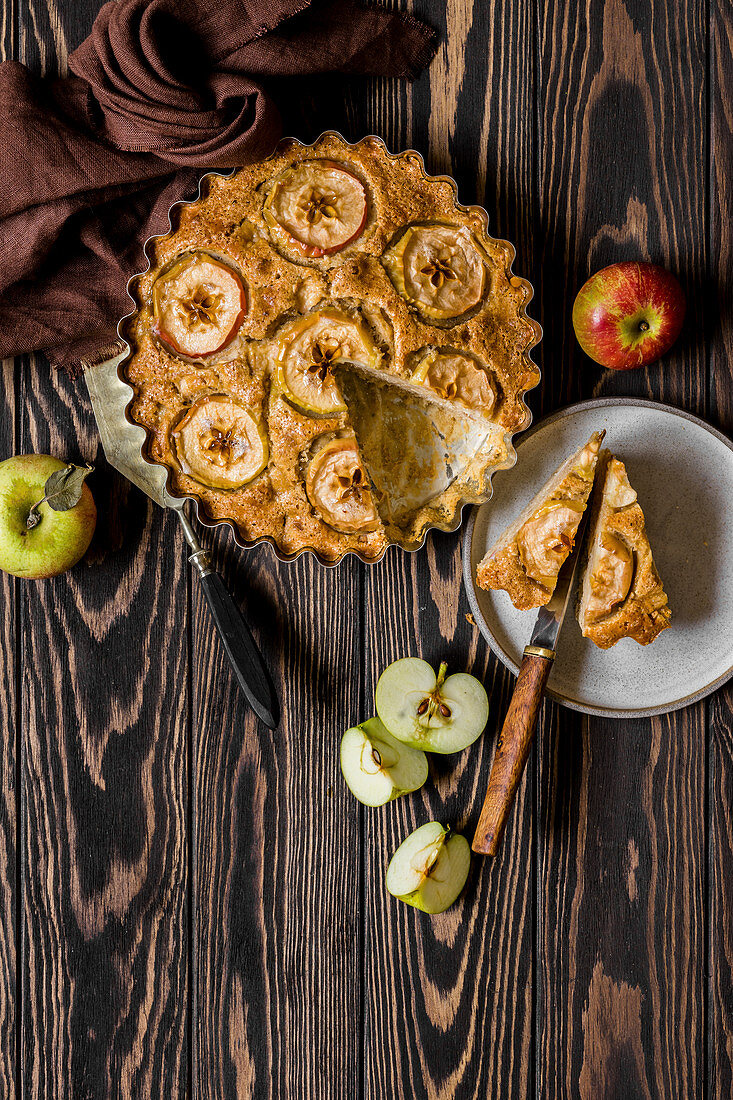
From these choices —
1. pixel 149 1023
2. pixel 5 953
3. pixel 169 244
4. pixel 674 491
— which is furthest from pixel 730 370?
pixel 5 953

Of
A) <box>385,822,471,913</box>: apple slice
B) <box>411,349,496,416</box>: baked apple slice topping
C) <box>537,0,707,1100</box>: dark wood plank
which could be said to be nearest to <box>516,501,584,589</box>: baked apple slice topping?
<box>411,349,496,416</box>: baked apple slice topping

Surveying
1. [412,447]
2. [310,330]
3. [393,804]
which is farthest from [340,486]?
[393,804]

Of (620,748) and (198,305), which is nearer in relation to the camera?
(198,305)

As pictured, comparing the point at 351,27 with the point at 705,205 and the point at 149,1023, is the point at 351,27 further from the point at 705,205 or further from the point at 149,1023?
the point at 149,1023

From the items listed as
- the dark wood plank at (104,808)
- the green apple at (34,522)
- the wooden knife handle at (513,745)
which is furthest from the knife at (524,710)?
the green apple at (34,522)

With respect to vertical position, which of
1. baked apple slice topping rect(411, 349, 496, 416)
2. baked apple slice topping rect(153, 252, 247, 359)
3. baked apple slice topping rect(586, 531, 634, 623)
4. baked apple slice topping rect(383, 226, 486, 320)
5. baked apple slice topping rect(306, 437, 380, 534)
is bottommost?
baked apple slice topping rect(586, 531, 634, 623)

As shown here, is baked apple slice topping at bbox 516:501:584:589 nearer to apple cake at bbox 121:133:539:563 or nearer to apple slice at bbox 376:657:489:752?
apple cake at bbox 121:133:539:563

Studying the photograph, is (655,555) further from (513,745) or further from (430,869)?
(430,869)
